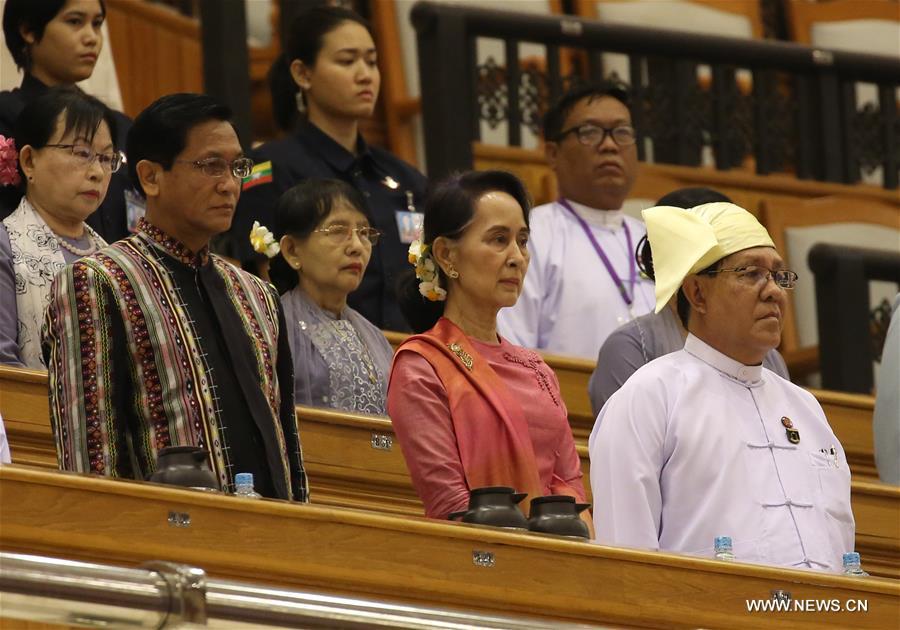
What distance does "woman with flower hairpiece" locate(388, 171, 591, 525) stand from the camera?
2.96 m

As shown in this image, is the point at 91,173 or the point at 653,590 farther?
the point at 91,173

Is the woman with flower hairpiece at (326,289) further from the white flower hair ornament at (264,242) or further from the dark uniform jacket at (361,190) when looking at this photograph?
the dark uniform jacket at (361,190)

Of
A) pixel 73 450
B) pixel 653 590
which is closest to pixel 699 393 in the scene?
pixel 653 590

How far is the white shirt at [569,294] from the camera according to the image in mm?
4316

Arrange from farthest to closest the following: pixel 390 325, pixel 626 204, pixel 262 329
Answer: pixel 626 204
pixel 390 325
pixel 262 329

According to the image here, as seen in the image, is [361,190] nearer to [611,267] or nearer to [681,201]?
[611,267]

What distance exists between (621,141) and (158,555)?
2.34 m

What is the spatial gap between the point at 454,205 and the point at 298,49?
134 cm

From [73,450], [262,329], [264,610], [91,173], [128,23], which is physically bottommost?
[264,610]

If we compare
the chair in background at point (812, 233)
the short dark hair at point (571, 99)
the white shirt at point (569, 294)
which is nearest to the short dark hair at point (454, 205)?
the white shirt at point (569, 294)

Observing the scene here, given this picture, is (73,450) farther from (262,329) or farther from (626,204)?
(626,204)

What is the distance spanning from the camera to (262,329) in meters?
2.89

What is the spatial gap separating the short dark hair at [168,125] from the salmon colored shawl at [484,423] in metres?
0.47

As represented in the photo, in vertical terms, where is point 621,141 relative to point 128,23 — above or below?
below
